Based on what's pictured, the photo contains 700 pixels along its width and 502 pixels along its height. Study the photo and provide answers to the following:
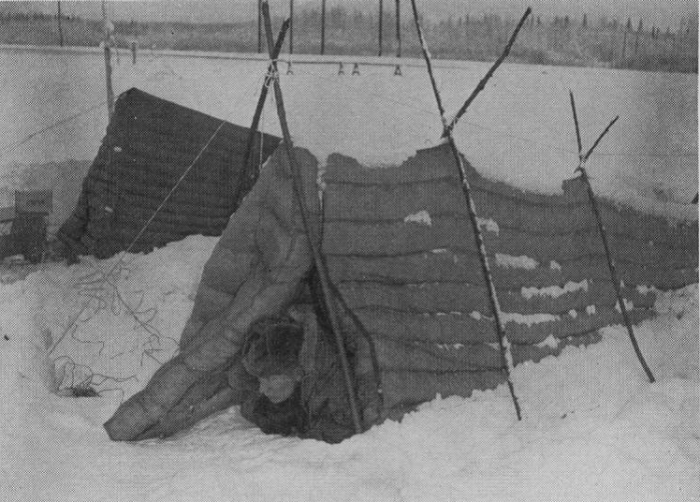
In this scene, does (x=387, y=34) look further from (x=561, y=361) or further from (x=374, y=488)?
(x=374, y=488)

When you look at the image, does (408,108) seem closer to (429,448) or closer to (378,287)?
(378,287)

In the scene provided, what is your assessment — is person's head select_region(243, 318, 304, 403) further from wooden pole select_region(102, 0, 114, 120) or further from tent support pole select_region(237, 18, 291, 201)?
wooden pole select_region(102, 0, 114, 120)

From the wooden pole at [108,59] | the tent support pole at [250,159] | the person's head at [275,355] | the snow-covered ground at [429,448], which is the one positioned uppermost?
the wooden pole at [108,59]

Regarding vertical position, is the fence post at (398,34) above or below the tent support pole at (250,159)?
above

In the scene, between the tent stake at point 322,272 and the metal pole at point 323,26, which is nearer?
the tent stake at point 322,272

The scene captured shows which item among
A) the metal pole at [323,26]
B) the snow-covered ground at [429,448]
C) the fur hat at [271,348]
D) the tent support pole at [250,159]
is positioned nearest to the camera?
the snow-covered ground at [429,448]

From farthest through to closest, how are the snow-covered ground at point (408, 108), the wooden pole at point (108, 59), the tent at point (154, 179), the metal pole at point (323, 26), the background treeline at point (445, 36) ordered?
the tent at point (154, 179), the snow-covered ground at point (408, 108), the wooden pole at point (108, 59), the metal pole at point (323, 26), the background treeline at point (445, 36)

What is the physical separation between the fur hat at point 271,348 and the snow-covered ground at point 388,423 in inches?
15.5

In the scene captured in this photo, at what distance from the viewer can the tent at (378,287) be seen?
4.14m

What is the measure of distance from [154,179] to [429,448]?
14.3ft

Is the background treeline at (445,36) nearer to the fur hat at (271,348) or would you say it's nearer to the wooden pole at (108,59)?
the wooden pole at (108,59)

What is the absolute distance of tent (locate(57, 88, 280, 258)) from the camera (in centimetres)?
702

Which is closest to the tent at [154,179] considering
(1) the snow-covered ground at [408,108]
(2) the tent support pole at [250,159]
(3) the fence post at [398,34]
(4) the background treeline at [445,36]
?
(2) the tent support pole at [250,159]

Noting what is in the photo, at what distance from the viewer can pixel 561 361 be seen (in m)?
4.77
